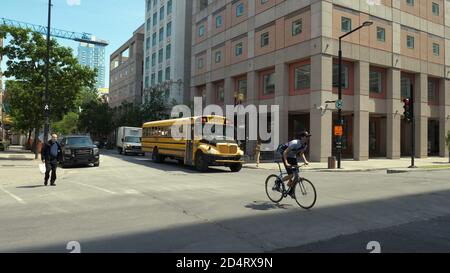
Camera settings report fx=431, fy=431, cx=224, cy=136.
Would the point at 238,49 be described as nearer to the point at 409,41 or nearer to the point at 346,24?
the point at 346,24

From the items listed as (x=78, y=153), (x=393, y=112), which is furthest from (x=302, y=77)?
(x=78, y=153)

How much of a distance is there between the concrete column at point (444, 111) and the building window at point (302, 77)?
16339 millimetres

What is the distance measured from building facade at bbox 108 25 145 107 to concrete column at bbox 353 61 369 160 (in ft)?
146

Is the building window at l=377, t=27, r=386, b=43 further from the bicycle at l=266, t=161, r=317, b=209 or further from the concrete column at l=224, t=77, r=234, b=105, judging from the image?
the bicycle at l=266, t=161, r=317, b=209

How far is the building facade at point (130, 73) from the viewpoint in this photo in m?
78.6

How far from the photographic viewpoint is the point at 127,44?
3366 inches

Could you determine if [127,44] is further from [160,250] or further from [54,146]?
[160,250]

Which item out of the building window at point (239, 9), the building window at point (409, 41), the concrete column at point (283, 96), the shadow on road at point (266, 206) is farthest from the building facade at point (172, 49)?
the shadow on road at point (266, 206)

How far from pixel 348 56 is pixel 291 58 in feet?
14.5

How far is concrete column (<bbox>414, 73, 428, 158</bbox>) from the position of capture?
39.3 metres

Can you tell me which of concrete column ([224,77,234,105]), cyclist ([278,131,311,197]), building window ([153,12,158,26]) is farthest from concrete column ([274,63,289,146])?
building window ([153,12,158,26])

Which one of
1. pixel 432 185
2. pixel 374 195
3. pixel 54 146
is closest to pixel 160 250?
pixel 374 195

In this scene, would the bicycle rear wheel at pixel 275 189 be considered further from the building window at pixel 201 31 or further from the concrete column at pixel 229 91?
the building window at pixel 201 31

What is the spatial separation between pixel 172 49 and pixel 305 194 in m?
52.6
